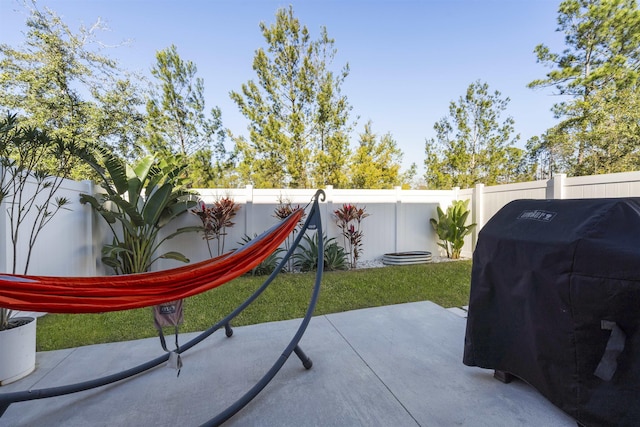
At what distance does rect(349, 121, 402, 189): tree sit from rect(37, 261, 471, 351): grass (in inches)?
286

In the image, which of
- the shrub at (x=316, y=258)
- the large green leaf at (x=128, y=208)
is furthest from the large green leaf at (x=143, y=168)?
the shrub at (x=316, y=258)

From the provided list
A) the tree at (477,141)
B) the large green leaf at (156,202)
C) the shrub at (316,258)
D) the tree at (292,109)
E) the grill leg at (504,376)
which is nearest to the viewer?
the grill leg at (504,376)

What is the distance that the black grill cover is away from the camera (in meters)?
1.26

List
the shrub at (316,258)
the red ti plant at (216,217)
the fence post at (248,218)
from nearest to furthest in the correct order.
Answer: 1. the red ti plant at (216,217)
2. the shrub at (316,258)
3. the fence post at (248,218)

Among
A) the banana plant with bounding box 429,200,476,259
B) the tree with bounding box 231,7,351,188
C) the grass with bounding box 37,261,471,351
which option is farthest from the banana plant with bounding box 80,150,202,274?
the tree with bounding box 231,7,351,188

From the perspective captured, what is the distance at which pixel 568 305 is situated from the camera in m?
1.42

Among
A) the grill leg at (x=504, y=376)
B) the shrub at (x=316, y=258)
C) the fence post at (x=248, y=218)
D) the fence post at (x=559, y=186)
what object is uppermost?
the fence post at (x=559, y=186)

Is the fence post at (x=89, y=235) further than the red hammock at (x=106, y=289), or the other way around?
the fence post at (x=89, y=235)

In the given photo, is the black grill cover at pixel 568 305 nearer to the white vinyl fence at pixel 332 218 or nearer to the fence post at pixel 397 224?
the white vinyl fence at pixel 332 218

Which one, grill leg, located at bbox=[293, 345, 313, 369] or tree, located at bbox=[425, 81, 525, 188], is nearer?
grill leg, located at bbox=[293, 345, 313, 369]

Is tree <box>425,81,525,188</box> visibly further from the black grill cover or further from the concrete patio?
the black grill cover

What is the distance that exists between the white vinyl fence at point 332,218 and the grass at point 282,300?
0.86 meters

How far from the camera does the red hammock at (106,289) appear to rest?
1.34 meters

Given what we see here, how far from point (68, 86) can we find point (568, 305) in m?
13.0
